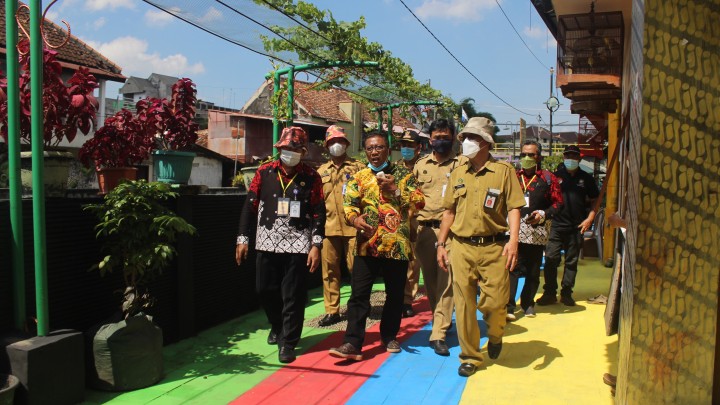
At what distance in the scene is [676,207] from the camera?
9.53ft

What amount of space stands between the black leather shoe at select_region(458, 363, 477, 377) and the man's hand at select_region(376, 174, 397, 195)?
136cm

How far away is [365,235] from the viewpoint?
14.9 feet

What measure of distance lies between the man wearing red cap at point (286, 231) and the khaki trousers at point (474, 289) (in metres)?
1.08

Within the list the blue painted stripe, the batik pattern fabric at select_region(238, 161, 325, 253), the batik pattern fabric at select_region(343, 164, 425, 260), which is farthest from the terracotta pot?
the blue painted stripe

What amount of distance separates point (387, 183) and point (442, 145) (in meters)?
0.97

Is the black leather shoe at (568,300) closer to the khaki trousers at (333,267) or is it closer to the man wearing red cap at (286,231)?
the khaki trousers at (333,267)

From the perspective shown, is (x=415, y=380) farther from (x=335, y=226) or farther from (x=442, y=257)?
(x=335, y=226)

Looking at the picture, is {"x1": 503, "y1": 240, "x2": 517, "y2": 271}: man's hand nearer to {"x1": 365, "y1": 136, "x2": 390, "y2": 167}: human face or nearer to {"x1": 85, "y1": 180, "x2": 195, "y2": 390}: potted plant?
{"x1": 365, "y1": 136, "x2": 390, "y2": 167}: human face

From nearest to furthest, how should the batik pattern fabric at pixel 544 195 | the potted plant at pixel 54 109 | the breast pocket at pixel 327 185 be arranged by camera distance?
the potted plant at pixel 54 109
the breast pocket at pixel 327 185
the batik pattern fabric at pixel 544 195

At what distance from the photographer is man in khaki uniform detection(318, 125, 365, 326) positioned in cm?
576

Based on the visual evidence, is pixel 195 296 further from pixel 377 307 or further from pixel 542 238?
pixel 542 238

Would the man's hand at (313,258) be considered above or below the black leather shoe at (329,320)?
above

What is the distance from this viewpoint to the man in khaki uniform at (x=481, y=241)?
4254 mm

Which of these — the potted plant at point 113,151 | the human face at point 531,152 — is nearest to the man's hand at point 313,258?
the potted plant at point 113,151
